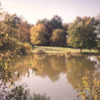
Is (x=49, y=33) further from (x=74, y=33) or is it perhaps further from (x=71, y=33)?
(x=74, y=33)

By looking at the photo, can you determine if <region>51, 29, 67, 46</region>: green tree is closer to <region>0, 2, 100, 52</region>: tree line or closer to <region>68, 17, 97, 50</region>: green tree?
<region>0, 2, 100, 52</region>: tree line

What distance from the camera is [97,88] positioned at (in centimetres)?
460

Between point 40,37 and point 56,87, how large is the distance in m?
26.9

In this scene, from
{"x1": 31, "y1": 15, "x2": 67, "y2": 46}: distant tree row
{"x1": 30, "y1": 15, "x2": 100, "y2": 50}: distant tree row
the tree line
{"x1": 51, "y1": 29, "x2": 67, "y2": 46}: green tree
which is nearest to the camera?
the tree line

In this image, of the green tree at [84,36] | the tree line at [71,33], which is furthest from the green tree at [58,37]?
the green tree at [84,36]

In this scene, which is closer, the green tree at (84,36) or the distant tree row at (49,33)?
the green tree at (84,36)

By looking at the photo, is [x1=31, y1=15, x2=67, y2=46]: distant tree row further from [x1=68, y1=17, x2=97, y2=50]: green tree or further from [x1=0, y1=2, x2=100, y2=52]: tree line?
[x1=68, y1=17, x2=97, y2=50]: green tree

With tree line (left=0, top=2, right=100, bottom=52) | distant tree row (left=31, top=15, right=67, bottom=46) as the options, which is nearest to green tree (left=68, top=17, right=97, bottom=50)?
tree line (left=0, top=2, right=100, bottom=52)

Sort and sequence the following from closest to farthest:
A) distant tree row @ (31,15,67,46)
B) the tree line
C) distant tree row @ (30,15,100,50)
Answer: the tree line, distant tree row @ (30,15,100,50), distant tree row @ (31,15,67,46)

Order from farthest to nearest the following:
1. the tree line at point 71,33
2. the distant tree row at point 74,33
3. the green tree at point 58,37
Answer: the green tree at point 58,37, the distant tree row at point 74,33, the tree line at point 71,33

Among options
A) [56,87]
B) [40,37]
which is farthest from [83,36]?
[56,87]

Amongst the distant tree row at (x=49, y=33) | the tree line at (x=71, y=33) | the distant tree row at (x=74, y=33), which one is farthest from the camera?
the distant tree row at (x=49, y=33)

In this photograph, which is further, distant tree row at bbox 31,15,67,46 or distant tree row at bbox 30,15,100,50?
distant tree row at bbox 31,15,67,46

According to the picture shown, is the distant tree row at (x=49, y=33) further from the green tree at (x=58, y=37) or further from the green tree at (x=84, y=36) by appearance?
the green tree at (x=84, y=36)
